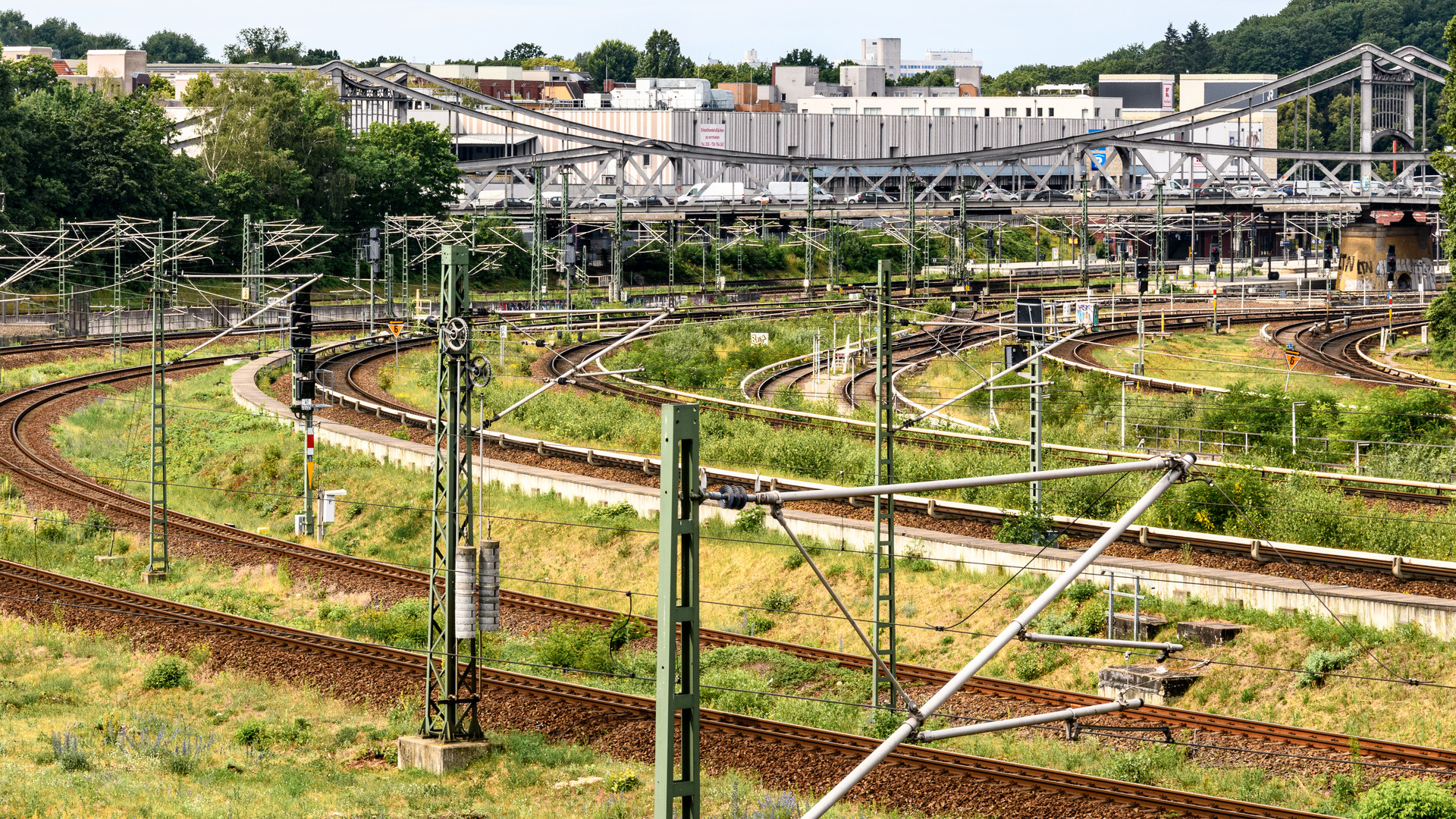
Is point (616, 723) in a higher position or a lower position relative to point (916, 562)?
lower

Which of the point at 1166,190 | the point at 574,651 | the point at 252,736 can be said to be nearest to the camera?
the point at 252,736

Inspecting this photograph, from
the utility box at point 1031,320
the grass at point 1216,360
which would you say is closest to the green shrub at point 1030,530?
the utility box at point 1031,320

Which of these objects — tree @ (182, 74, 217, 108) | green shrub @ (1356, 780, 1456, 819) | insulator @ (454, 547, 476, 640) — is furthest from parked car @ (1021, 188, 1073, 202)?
green shrub @ (1356, 780, 1456, 819)

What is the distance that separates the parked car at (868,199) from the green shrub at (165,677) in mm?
122759

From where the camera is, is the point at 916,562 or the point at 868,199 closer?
the point at 916,562

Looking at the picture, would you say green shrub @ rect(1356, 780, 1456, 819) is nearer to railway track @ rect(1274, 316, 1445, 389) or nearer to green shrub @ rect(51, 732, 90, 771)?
green shrub @ rect(51, 732, 90, 771)

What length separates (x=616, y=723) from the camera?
22500 millimetres

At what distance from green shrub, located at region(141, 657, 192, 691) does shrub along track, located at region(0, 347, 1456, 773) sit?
21.0ft

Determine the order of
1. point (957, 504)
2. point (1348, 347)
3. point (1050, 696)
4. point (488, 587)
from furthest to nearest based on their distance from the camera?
point (1348, 347) < point (957, 504) < point (1050, 696) < point (488, 587)

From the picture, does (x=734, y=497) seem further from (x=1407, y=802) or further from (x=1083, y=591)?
(x=1083, y=591)

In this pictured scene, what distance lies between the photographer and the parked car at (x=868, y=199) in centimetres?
14762

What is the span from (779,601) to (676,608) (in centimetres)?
1991

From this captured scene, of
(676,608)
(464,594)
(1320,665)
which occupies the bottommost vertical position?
(1320,665)

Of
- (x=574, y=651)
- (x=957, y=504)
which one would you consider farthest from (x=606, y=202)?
(x=574, y=651)
